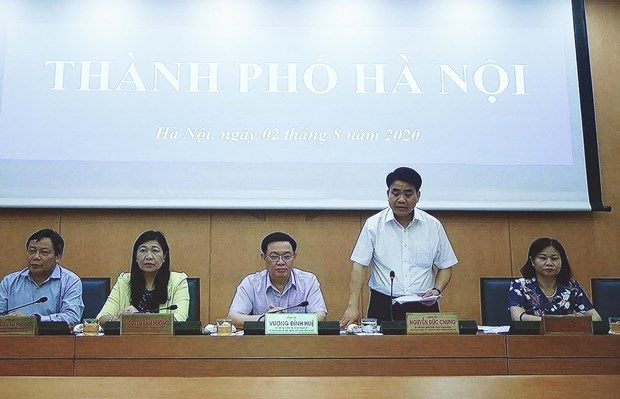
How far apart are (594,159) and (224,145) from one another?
2.00 metres

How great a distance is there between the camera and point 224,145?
370 centimetres

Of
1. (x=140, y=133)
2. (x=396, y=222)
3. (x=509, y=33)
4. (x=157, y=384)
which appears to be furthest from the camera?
(x=509, y=33)

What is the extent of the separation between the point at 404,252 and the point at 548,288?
1.99 ft

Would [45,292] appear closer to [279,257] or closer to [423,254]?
[279,257]

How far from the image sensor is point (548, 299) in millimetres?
2857

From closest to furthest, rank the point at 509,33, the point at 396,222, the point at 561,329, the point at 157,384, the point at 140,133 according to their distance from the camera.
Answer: the point at 157,384
the point at 561,329
the point at 396,222
the point at 140,133
the point at 509,33

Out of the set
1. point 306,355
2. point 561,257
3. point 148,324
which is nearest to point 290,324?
point 306,355

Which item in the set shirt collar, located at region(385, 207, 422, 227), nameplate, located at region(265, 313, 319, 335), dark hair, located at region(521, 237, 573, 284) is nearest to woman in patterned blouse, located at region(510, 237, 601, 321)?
dark hair, located at region(521, 237, 573, 284)

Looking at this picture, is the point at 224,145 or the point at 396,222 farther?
the point at 224,145

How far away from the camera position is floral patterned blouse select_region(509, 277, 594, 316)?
2816mm

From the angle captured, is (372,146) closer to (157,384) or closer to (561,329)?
(561,329)

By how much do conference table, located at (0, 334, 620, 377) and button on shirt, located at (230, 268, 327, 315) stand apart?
82cm

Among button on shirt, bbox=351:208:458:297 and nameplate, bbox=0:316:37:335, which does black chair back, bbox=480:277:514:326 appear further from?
nameplate, bbox=0:316:37:335

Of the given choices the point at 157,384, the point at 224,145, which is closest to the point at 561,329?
the point at 157,384
